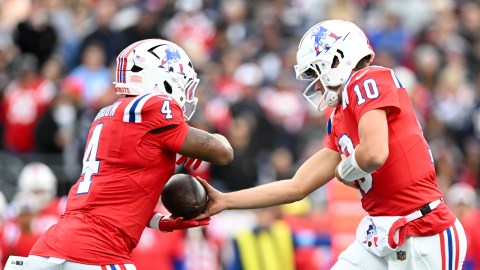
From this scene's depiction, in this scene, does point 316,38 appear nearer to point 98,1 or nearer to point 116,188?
point 116,188

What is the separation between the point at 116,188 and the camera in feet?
21.9

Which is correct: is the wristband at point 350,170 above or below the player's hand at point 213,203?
above

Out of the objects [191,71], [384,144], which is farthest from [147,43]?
[384,144]

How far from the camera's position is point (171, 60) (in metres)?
6.99

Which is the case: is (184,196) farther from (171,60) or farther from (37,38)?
(37,38)

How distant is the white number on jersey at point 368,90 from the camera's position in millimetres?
6547

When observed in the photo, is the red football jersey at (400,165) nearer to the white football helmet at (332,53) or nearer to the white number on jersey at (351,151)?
the white number on jersey at (351,151)

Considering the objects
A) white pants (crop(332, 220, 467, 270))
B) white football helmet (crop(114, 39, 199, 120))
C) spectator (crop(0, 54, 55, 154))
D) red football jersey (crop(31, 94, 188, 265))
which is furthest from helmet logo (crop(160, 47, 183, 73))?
spectator (crop(0, 54, 55, 154))

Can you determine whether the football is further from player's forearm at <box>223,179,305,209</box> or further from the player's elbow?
the player's elbow

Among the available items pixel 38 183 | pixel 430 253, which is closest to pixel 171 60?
pixel 430 253

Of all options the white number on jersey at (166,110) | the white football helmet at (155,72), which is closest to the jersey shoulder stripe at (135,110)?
the white number on jersey at (166,110)

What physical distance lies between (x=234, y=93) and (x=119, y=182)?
824cm

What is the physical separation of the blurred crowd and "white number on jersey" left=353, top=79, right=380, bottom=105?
5305 millimetres

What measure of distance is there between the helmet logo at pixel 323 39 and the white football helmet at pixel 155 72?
2.51ft
